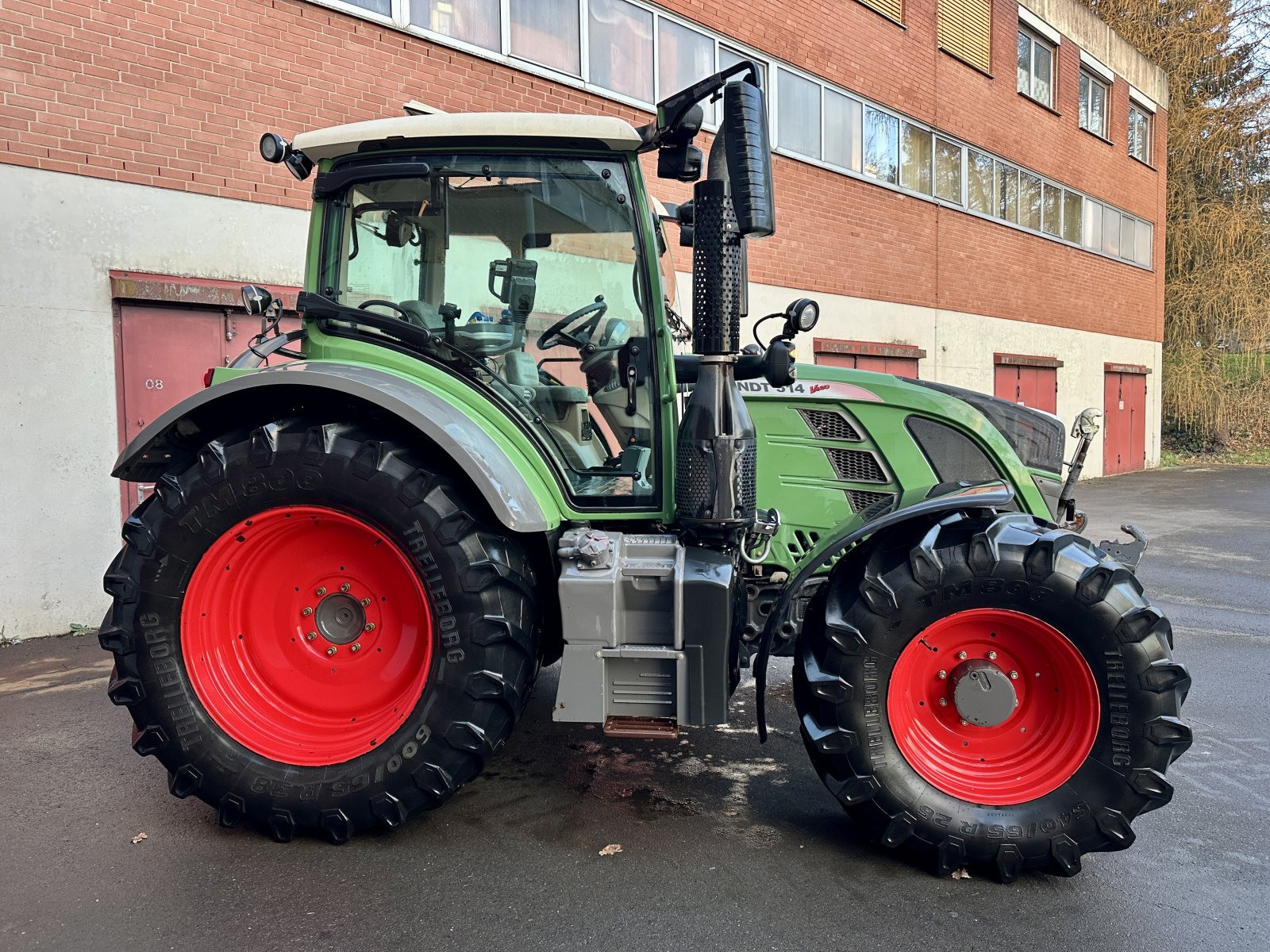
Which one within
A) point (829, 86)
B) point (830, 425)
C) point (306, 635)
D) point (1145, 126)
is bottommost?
point (306, 635)

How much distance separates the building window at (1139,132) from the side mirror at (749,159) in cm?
2188

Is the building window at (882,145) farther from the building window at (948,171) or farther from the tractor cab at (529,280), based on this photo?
the tractor cab at (529,280)

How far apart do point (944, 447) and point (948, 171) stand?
1277 cm

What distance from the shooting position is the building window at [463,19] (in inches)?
309

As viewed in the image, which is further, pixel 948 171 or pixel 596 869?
pixel 948 171

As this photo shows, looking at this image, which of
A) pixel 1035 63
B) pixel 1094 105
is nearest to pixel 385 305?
pixel 1035 63

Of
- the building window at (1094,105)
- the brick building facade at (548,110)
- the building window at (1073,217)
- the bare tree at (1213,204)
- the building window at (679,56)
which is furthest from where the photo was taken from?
the bare tree at (1213,204)

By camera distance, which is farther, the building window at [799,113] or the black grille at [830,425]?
the building window at [799,113]

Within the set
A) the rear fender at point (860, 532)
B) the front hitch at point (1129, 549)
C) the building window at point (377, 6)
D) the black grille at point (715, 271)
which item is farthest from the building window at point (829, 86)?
the front hitch at point (1129, 549)

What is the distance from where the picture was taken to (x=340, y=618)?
332 centimetres

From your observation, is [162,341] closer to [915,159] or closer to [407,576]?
[407,576]

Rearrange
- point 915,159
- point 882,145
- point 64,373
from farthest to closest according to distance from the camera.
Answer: point 915,159
point 882,145
point 64,373

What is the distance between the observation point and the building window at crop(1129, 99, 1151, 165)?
21.0 metres

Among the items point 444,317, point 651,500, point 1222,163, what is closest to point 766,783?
point 651,500
